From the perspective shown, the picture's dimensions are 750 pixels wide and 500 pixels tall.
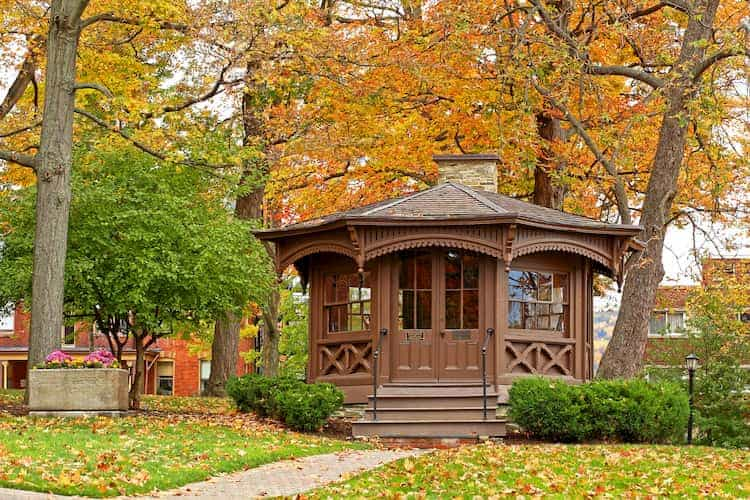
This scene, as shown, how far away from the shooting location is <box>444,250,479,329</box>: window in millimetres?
21141

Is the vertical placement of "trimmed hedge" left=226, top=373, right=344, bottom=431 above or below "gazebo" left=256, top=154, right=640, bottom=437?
below

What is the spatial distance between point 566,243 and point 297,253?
5106mm

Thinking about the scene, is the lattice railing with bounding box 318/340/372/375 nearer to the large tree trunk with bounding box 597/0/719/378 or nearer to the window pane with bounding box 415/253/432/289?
the window pane with bounding box 415/253/432/289

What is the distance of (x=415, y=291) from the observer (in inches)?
838

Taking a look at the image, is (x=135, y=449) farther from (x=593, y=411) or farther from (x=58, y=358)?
(x=593, y=411)

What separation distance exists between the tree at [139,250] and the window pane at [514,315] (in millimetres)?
5443

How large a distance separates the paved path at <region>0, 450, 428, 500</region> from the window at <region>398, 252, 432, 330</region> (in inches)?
162

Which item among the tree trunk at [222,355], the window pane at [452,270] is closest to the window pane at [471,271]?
the window pane at [452,270]

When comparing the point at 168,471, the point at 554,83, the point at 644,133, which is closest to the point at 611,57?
the point at 644,133

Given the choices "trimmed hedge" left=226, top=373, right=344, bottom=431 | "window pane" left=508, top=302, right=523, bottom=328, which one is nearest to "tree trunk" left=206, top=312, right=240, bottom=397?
"trimmed hedge" left=226, top=373, right=344, bottom=431

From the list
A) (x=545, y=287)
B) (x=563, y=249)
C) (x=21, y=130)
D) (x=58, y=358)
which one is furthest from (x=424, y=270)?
(x=21, y=130)

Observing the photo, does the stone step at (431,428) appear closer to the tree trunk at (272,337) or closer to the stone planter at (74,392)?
the stone planter at (74,392)

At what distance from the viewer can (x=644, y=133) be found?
28.8m

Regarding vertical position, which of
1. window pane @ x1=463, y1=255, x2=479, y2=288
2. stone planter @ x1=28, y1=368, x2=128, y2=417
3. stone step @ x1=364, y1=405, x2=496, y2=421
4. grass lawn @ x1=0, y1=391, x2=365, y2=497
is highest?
window pane @ x1=463, y1=255, x2=479, y2=288
